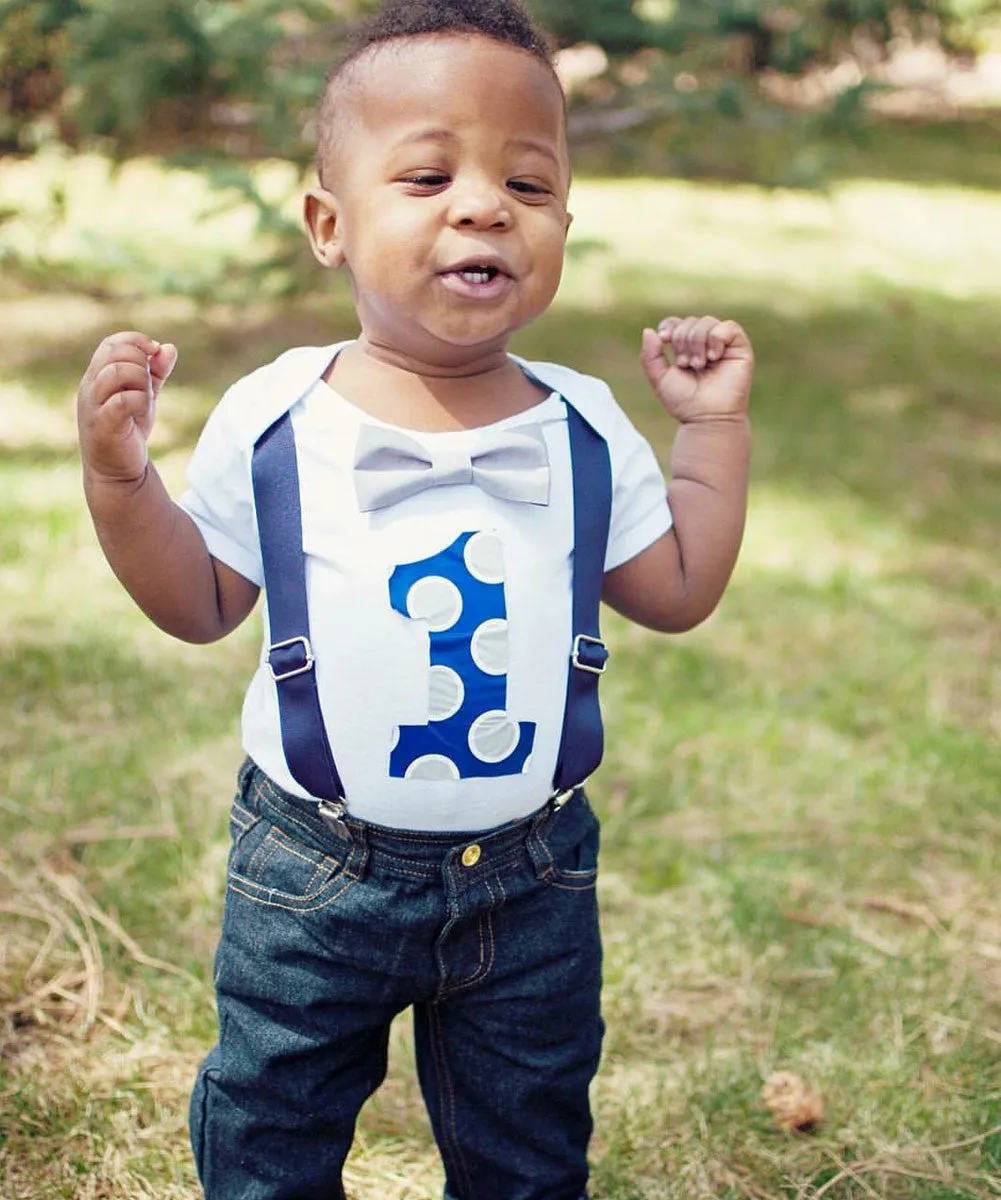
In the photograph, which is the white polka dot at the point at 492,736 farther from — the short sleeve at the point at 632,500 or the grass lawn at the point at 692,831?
the grass lawn at the point at 692,831

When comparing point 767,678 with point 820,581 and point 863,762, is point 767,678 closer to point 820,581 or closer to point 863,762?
point 863,762

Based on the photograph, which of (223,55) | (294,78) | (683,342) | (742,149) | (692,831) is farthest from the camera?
(742,149)

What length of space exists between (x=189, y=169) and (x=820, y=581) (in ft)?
6.68

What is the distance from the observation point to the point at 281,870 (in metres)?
1.50

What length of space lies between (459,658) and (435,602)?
59 mm

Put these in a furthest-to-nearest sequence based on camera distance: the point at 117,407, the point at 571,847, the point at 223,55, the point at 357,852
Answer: the point at 223,55 → the point at 571,847 → the point at 357,852 → the point at 117,407

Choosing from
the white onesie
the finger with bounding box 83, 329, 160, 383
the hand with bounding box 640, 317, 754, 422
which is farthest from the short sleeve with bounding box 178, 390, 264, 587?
the hand with bounding box 640, 317, 754, 422

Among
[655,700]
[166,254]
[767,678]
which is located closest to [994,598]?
[767,678]

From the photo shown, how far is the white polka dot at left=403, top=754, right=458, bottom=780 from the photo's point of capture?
1.44 metres

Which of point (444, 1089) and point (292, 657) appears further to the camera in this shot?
point (444, 1089)

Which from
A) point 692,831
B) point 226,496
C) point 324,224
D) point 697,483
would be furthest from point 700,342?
point 692,831

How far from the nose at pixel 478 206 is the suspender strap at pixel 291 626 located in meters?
0.28

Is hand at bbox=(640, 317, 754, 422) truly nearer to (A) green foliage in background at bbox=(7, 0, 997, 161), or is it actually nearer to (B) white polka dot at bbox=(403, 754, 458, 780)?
(B) white polka dot at bbox=(403, 754, 458, 780)

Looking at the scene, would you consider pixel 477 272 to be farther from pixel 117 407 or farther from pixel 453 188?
pixel 117 407
